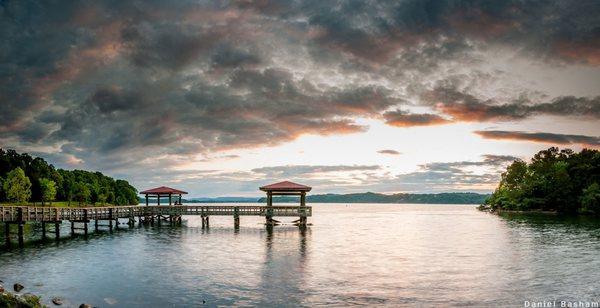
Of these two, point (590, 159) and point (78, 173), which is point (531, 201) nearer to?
point (590, 159)

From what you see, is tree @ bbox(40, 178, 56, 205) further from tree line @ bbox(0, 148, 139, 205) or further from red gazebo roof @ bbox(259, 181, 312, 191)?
red gazebo roof @ bbox(259, 181, 312, 191)

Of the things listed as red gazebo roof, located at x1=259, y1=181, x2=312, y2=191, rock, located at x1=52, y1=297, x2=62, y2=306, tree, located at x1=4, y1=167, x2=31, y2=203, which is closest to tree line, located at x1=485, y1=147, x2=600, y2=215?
red gazebo roof, located at x1=259, y1=181, x2=312, y2=191

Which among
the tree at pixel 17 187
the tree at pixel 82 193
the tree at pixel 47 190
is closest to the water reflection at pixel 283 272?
the tree at pixel 17 187

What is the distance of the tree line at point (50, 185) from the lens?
90.1 meters

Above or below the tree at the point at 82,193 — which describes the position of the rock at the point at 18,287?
below

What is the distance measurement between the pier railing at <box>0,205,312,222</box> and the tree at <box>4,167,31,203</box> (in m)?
37.6

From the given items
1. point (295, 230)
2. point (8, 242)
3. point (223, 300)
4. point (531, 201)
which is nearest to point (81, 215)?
point (8, 242)

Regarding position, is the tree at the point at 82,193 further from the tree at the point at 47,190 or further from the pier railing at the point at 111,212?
the pier railing at the point at 111,212

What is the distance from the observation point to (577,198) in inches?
3681

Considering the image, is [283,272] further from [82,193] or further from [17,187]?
[82,193]

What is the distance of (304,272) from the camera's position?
27500mm

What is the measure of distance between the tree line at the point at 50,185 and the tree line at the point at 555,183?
10576 cm

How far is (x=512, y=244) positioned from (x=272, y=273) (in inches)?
1046


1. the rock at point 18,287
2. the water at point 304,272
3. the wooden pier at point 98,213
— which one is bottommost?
the water at point 304,272
